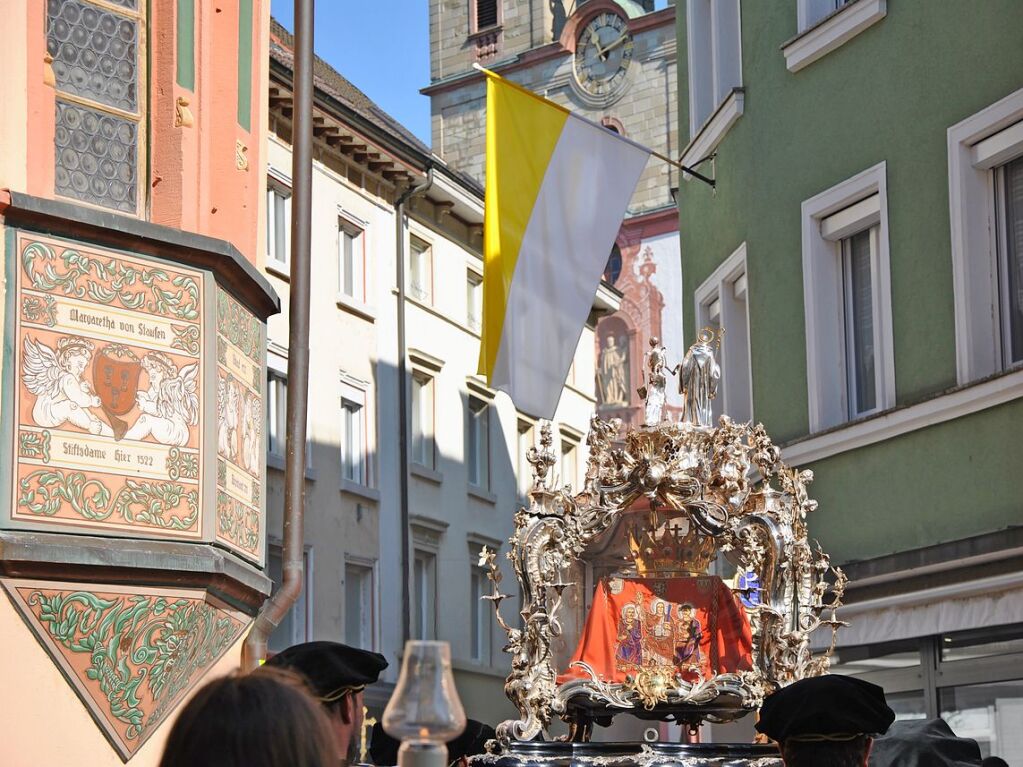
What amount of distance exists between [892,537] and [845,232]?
2.36 meters

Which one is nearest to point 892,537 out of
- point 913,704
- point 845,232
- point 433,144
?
point 913,704

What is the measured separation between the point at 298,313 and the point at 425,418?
1719cm

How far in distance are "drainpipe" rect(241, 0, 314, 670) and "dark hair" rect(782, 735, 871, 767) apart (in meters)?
8.31

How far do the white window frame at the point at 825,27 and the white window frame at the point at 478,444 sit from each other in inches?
714

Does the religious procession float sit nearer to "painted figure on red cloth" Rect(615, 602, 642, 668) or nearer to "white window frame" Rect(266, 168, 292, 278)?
"painted figure on red cloth" Rect(615, 602, 642, 668)

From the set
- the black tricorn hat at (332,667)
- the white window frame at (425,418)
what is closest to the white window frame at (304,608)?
the white window frame at (425,418)

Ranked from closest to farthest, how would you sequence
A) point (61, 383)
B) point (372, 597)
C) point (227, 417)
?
point (61, 383)
point (227, 417)
point (372, 597)

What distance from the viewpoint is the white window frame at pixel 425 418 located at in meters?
30.3

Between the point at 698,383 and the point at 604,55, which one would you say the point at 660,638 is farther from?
the point at 604,55

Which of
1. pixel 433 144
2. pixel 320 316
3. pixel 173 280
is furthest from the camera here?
pixel 433 144

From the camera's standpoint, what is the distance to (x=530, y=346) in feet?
41.7

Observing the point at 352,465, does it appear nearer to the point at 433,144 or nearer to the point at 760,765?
the point at 760,765

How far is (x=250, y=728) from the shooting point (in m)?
2.83

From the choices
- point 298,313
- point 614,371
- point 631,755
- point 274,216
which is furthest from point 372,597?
point 614,371
